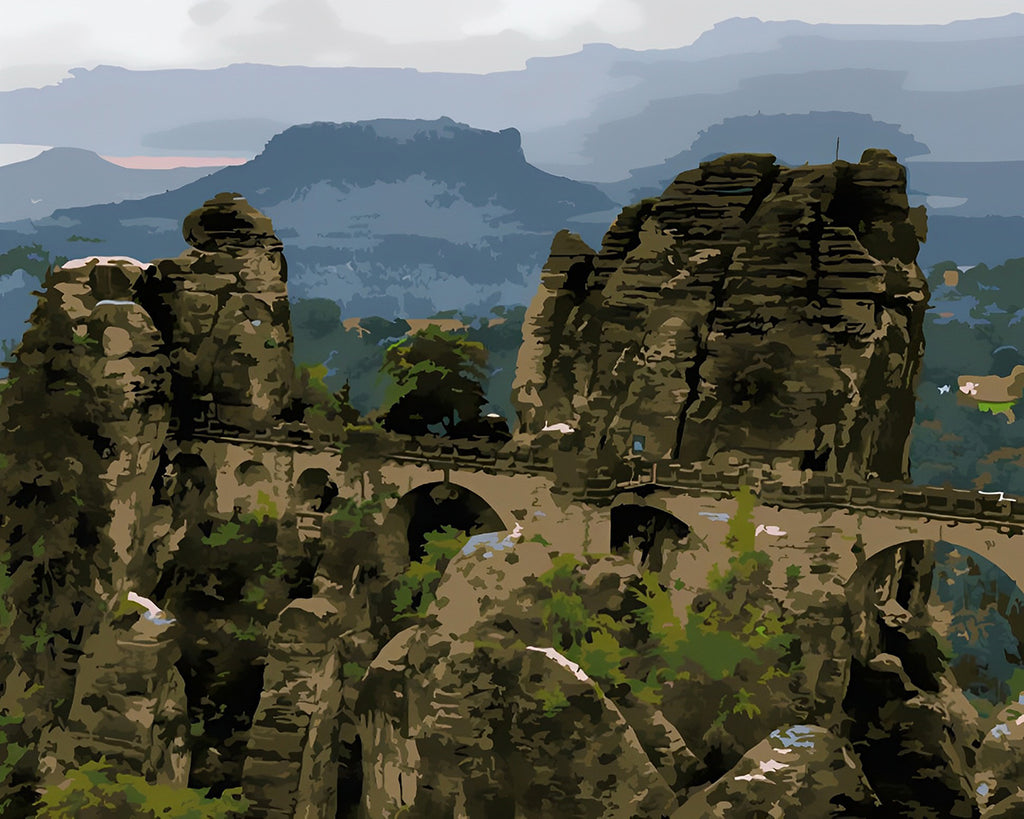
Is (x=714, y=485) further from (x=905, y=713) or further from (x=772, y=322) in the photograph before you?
(x=905, y=713)

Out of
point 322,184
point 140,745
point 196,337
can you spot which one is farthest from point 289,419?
point 322,184

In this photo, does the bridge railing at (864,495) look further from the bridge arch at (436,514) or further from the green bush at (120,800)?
the green bush at (120,800)

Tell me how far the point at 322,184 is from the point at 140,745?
594 ft

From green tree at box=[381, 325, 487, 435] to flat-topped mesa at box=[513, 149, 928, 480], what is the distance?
549cm

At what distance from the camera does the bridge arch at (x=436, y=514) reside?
29453 mm

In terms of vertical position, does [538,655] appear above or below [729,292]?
below

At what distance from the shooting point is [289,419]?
3131cm

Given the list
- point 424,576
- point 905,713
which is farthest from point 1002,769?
point 424,576

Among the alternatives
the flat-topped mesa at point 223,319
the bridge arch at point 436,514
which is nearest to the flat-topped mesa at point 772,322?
the bridge arch at point 436,514

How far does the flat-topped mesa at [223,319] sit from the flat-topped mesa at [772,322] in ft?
33.6

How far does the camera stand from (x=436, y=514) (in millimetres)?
31625

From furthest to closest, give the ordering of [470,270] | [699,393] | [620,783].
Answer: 1. [470,270]
2. [699,393]
3. [620,783]

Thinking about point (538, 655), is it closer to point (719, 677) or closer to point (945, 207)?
point (719, 677)

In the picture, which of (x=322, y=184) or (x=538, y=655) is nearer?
(x=538, y=655)
